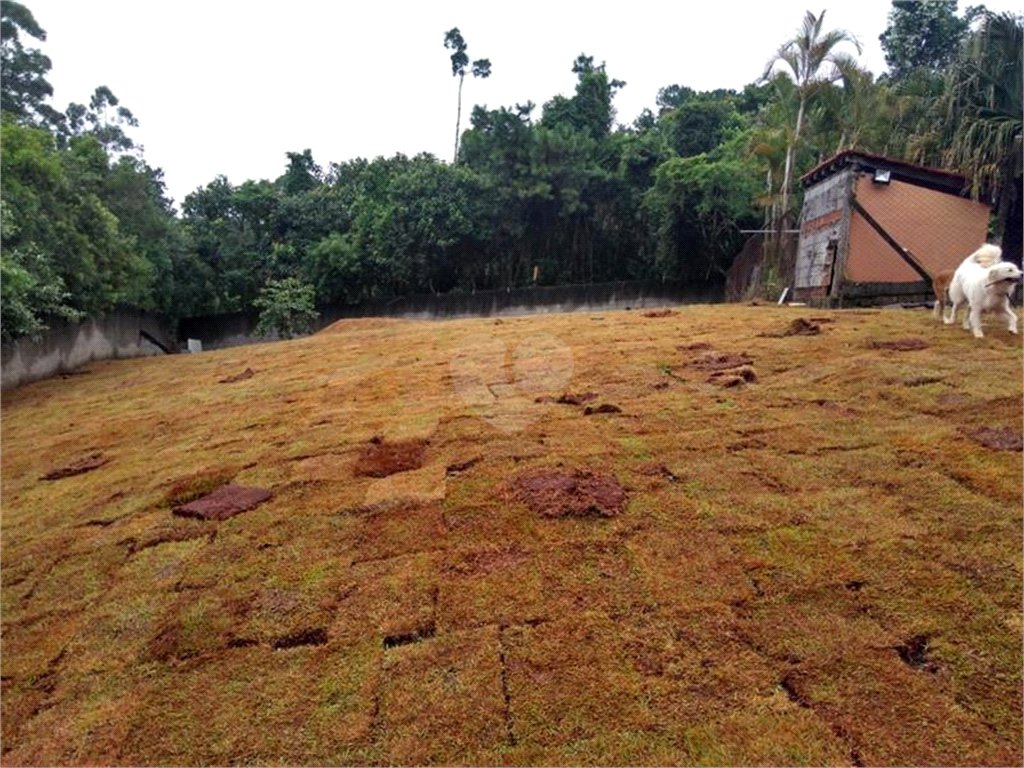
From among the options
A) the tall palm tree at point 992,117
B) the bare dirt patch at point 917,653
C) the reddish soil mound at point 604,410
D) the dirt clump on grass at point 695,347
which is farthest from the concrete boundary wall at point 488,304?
the bare dirt patch at point 917,653

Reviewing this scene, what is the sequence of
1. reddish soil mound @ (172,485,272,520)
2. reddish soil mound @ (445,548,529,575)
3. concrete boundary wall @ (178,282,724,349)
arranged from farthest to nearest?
1. concrete boundary wall @ (178,282,724,349)
2. reddish soil mound @ (172,485,272,520)
3. reddish soil mound @ (445,548,529,575)

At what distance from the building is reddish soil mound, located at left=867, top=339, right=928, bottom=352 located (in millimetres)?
4875

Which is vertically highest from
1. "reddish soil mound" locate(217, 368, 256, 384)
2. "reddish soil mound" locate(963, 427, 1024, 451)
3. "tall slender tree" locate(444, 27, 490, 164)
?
"tall slender tree" locate(444, 27, 490, 164)

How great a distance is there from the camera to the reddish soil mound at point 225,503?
3385mm

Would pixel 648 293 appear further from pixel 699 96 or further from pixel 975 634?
pixel 975 634

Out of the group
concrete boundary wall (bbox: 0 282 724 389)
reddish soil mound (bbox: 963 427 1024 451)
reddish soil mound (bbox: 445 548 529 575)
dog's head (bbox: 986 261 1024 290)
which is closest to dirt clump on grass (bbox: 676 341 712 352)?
dog's head (bbox: 986 261 1024 290)

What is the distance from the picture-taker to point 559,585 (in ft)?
7.70

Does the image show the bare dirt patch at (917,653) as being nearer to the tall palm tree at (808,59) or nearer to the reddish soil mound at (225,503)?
the reddish soil mound at (225,503)

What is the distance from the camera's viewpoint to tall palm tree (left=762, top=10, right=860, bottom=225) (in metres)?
12.9

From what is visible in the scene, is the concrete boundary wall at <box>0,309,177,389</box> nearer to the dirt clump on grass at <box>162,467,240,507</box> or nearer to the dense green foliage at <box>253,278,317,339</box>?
the dense green foliage at <box>253,278,317,339</box>

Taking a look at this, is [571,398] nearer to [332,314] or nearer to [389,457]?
→ [389,457]

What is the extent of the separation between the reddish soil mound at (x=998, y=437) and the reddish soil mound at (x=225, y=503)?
3.97 meters

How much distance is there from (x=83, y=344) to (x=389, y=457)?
13585 mm

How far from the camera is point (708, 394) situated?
15.0 ft
